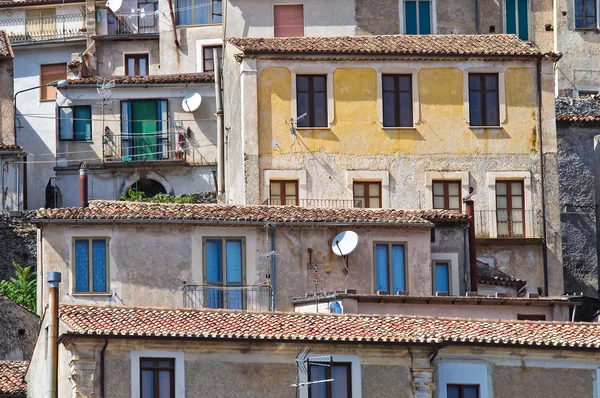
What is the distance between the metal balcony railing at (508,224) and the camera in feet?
201

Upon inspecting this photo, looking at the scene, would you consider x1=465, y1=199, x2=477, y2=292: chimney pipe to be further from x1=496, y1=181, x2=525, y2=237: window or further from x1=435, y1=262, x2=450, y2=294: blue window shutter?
x1=496, y1=181, x2=525, y2=237: window

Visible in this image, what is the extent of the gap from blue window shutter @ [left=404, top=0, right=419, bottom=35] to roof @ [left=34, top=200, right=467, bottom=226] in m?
15.5

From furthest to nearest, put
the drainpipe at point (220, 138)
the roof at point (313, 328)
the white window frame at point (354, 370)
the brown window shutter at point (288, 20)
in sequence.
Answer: the brown window shutter at point (288, 20) < the drainpipe at point (220, 138) < the white window frame at point (354, 370) < the roof at point (313, 328)

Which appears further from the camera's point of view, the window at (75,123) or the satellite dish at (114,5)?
the satellite dish at (114,5)

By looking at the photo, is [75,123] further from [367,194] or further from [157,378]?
[157,378]

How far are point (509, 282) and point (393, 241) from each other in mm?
5082

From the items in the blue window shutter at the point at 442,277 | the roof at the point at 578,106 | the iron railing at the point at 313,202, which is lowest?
the blue window shutter at the point at 442,277

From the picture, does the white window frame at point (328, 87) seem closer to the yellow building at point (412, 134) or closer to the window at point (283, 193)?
the yellow building at point (412, 134)

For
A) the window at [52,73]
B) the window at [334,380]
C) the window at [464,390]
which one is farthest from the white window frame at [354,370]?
the window at [52,73]

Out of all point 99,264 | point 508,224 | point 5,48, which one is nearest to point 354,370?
point 99,264

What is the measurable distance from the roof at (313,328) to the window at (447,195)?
14.0m

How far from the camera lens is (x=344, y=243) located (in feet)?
174

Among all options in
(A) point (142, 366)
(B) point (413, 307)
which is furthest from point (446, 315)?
(A) point (142, 366)

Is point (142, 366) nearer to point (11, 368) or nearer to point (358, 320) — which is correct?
point (358, 320)
